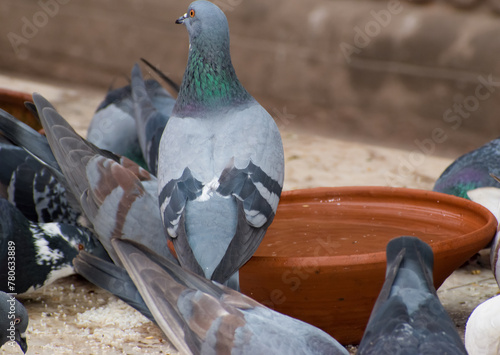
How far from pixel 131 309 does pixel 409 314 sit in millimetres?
1222

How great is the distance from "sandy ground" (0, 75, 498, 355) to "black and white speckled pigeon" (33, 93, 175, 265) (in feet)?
0.93

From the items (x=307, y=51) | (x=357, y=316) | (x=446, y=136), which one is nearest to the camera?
(x=357, y=316)

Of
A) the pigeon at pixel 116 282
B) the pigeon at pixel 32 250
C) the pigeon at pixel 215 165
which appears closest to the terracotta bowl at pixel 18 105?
the pigeon at pixel 32 250

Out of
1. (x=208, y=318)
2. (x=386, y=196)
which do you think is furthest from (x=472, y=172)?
(x=208, y=318)

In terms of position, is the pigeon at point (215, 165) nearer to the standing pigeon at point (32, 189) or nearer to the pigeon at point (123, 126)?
the standing pigeon at point (32, 189)

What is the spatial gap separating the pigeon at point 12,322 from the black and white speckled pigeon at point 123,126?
1.35 m

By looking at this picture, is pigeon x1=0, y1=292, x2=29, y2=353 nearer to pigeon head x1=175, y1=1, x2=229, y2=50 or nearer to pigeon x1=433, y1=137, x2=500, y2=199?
pigeon head x1=175, y1=1, x2=229, y2=50

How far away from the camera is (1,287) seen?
2625 millimetres

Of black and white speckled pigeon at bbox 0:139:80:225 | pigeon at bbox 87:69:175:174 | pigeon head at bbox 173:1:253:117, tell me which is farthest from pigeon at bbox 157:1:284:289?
pigeon at bbox 87:69:175:174

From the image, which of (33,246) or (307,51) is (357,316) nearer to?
(33,246)

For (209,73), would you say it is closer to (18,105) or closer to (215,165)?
(215,165)

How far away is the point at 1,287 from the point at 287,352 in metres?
1.28

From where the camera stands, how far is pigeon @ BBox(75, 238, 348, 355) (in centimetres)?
176

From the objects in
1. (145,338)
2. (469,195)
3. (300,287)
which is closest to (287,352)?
(300,287)
